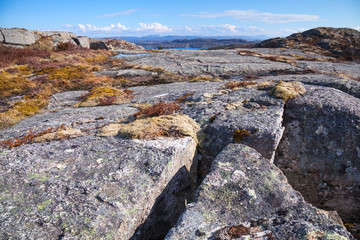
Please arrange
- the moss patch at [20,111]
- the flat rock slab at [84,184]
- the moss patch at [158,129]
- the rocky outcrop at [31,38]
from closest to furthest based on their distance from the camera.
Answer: the flat rock slab at [84,184]
the moss patch at [158,129]
the moss patch at [20,111]
the rocky outcrop at [31,38]

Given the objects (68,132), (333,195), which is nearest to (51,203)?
(68,132)

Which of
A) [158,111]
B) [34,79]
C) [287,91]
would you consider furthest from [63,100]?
[287,91]

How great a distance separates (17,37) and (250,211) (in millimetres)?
46997

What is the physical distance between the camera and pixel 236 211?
13.4 ft

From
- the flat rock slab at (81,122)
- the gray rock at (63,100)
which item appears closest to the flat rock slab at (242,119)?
the flat rock slab at (81,122)

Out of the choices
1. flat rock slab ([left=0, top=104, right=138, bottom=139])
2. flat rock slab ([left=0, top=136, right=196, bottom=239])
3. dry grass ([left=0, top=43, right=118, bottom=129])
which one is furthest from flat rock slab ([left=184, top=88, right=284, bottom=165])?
dry grass ([left=0, top=43, right=118, bottom=129])

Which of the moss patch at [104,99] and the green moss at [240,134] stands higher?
the green moss at [240,134]

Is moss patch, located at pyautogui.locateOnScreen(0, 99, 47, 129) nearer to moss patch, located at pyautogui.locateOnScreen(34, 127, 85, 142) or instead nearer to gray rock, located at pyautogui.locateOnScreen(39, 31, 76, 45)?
moss patch, located at pyautogui.locateOnScreen(34, 127, 85, 142)

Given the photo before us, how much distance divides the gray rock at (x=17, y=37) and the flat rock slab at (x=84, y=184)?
40.0m

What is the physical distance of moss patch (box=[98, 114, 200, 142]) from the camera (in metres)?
6.82

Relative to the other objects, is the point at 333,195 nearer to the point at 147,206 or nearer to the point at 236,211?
the point at 236,211

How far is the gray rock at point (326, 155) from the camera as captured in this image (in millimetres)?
6695

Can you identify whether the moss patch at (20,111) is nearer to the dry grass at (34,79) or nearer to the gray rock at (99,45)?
the dry grass at (34,79)

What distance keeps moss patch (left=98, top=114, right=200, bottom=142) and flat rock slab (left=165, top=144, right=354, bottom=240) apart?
2109mm
